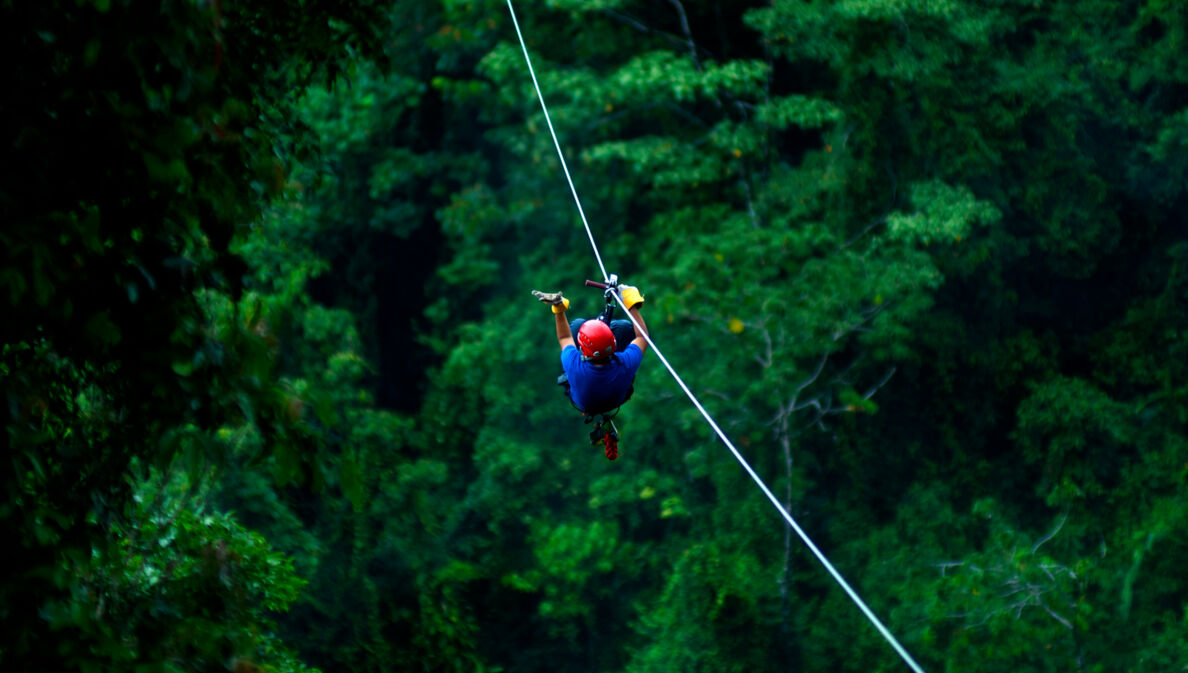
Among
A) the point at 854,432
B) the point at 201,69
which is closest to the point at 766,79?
the point at 854,432

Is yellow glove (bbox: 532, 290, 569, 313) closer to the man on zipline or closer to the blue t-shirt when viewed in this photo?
the man on zipline

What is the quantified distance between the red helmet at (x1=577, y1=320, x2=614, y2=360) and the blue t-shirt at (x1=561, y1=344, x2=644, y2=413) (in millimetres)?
103

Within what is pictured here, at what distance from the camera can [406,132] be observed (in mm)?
13336

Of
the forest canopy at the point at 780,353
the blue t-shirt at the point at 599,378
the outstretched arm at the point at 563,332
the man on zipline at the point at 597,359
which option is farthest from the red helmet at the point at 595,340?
the forest canopy at the point at 780,353

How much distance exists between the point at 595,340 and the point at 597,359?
11cm

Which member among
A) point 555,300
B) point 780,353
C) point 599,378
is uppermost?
point 780,353

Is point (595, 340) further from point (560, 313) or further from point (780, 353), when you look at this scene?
point (780, 353)

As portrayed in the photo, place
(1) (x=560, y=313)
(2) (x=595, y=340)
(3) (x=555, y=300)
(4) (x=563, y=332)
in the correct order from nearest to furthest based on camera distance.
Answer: (2) (x=595, y=340)
(3) (x=555, y=300)
(1) (x=560, y=313)
(4) (x=563, y=332)

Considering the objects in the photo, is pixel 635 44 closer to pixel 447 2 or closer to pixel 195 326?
pixel 447 2

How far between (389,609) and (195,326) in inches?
337

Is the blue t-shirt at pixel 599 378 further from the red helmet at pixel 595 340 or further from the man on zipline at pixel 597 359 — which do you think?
the red helmet at pixel 595 340

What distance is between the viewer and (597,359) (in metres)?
4.40

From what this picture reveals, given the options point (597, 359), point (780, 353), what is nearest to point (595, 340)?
point (597, 359)

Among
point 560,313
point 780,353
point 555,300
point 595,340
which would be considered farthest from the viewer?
point 780,353
